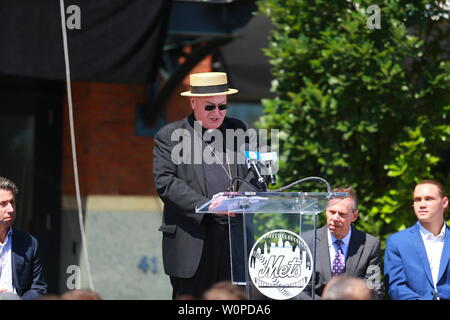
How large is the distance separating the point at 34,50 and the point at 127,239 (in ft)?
8.35

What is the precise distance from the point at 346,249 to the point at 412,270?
0.43m

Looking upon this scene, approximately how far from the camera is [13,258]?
5.60 meters

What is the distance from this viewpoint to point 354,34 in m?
7.15

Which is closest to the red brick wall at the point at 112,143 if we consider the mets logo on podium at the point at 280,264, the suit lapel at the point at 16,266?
the suit lapel at the point at 16,266

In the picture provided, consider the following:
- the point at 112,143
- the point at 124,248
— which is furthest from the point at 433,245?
the point at 112,143

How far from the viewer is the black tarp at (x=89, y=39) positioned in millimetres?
7617

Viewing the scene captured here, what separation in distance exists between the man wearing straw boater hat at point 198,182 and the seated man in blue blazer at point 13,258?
2.75ft

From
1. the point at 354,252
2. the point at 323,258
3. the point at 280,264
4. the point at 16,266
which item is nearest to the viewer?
the point at 280,264

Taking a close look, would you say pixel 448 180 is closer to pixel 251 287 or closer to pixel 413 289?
pixel 413 289

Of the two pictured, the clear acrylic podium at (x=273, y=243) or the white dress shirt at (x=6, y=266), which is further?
the white dress shirt at (x=6, y=266)

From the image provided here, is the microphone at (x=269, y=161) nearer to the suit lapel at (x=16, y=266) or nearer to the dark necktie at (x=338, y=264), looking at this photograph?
the dark necktie at (x=338, y=264)

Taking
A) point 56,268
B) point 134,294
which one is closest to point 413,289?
point 134,294

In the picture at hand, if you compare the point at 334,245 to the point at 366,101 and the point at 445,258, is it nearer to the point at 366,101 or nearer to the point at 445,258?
the point at 445,258
